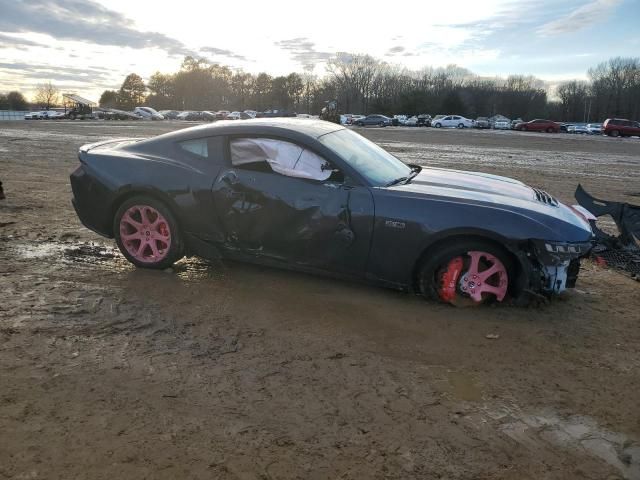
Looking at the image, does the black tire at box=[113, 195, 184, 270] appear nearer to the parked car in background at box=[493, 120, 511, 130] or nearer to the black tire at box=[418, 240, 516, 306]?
the black tire at box=[418, 240, 516, 306]

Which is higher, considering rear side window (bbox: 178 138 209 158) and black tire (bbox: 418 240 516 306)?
rear side window (bbox: 178 138 209 158)

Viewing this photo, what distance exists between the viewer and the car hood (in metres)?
4.06

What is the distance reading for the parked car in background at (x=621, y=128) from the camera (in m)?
40.4

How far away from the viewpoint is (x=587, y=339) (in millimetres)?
3732

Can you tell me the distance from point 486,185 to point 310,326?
2130 millimetres

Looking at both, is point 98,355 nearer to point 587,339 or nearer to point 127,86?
point 587,339

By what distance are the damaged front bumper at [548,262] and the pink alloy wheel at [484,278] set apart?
17cm

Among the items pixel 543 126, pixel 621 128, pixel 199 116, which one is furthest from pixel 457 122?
pixel 199 116

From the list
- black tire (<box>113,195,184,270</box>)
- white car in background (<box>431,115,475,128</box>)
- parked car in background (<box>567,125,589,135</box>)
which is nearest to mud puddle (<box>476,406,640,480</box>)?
black tire (<box>113,195,184,270</box>)

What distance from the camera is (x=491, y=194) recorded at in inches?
171

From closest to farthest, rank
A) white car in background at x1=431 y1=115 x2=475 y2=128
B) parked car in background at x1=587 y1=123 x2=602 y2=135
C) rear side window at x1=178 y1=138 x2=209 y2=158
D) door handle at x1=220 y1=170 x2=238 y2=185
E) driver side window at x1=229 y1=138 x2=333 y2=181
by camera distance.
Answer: driver side window at x1=229 y1=138 x2=333 y2=181
door handle at x1=220 y1=170 x2=238 y2=185
rear side window at x1=178 y1=138 x2=209 y2=158
parked car in background at x1=587 y1=123 x2=602 y2=135
white car in background at x1=431 y1=115 x2=475 y2=128

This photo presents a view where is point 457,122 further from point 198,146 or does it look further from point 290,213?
point 290,213

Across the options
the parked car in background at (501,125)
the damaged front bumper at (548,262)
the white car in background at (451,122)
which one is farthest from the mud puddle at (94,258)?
the parked car in background at (501,125)

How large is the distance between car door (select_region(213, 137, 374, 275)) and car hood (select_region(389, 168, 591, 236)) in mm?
455
